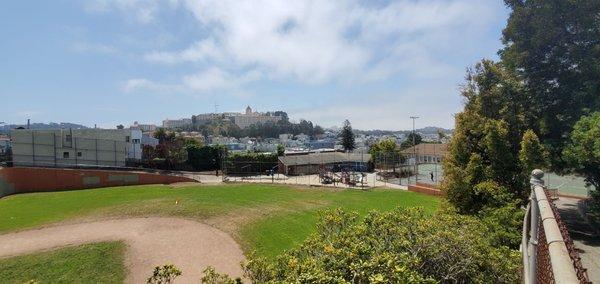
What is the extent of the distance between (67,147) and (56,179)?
320 inches

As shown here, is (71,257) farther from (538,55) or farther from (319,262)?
(538,55)

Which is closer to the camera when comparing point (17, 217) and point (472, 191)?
point (472, 191)

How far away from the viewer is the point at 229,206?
2614 cm

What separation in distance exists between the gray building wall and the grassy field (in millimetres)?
8827

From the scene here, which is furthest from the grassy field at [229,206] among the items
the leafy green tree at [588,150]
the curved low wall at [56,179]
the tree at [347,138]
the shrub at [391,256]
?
the tree at [347,138]

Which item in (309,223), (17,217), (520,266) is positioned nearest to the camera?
(520,266)

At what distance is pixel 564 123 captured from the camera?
20328 millimetres

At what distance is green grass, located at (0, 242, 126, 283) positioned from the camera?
15.1 metres

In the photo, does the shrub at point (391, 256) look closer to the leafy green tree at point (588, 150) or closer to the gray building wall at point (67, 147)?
the leafy green tree at point (588, 150)

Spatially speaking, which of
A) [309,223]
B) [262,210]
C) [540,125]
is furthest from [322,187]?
[540,125]

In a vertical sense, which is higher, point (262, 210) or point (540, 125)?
Result: point (540, 125)

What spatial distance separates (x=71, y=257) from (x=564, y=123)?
23.9 metres

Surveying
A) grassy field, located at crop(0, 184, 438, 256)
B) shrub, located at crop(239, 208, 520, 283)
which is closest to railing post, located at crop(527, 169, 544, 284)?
shrub, located at crop(239, 208, 520, 283)

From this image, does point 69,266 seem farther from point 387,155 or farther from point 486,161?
point 387,155
